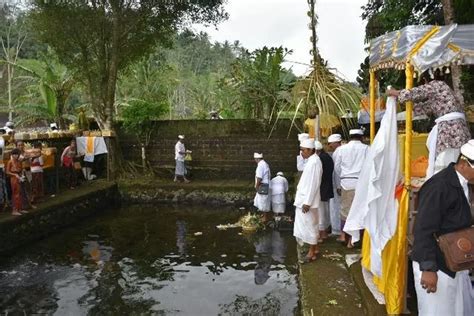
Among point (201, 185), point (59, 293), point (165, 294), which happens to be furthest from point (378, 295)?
point (201, 185)

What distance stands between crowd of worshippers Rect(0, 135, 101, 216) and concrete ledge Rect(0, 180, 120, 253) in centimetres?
27

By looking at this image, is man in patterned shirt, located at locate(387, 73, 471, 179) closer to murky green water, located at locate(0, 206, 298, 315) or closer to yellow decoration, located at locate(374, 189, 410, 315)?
yellow decoration, located at locate(374, 189, 410, 315)

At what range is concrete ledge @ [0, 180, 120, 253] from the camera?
362 inches

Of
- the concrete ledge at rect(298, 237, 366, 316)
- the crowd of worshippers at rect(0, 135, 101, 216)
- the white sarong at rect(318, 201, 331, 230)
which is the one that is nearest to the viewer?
the concrete ledge at rect(298, 237, 366, 316)

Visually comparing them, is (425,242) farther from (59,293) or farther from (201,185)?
(201,185)

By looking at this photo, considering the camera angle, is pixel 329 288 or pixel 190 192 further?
pixel 190 192

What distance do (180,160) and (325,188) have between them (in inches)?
308

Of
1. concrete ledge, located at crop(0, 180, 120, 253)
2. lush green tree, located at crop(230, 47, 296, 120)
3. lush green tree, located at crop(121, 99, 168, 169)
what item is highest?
lush green tree, located at crop(230, 47, 296, 120)

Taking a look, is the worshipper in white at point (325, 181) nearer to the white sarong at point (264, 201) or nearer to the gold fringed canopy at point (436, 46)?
the white sarong at point (264, 201)

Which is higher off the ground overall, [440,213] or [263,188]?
[440,213]

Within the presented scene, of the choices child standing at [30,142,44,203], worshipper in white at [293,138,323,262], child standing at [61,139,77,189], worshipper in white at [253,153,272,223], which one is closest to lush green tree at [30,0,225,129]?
child standing at [61,139,77,189]

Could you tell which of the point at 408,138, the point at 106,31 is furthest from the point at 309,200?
the point at 106,31

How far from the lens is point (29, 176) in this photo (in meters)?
11.0

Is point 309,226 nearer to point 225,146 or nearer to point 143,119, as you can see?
point 225,146
